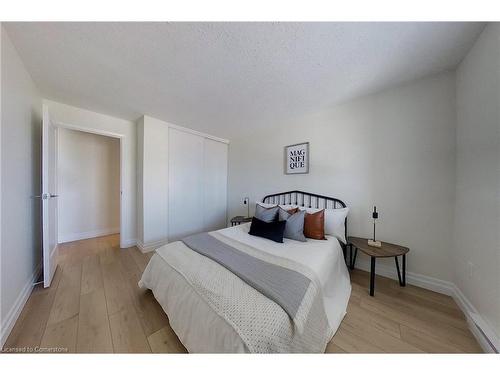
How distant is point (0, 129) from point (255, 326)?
211 cm

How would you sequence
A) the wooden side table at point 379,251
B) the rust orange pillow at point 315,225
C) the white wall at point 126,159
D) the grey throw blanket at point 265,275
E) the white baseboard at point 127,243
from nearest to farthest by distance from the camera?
1. the grey throw blanket at point 265,275
2. the wooden side table at point 379,251
3. the rust orange pillow at point 315,225
4. the white wall at point 126,159
5. the white baseboard at point 127,243

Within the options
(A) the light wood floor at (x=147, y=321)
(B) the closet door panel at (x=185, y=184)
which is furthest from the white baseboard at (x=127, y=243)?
(A) the light wood floor at (x=147, y=321)

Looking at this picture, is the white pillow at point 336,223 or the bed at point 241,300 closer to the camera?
the bed at point 241,300

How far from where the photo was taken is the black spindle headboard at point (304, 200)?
7.52 feet

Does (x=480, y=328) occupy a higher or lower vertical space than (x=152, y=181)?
lower

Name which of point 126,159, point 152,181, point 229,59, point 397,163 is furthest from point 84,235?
point 397,163

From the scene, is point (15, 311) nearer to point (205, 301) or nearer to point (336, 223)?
point (205, 301)

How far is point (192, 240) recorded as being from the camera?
5.64ft

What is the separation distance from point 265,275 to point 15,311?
2024 millimetres

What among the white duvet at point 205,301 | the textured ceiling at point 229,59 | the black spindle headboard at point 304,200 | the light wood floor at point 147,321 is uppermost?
the textured ceiling at point 229,59

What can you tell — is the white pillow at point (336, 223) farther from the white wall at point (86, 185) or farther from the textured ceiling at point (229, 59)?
the white wall at point (86, 185)

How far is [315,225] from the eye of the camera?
1943mm

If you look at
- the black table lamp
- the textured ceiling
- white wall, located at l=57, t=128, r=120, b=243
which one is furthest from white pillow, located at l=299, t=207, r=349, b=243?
white wall, located at l=57, t=128, r=120, b=243

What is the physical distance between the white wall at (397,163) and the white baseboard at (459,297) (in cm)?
6
